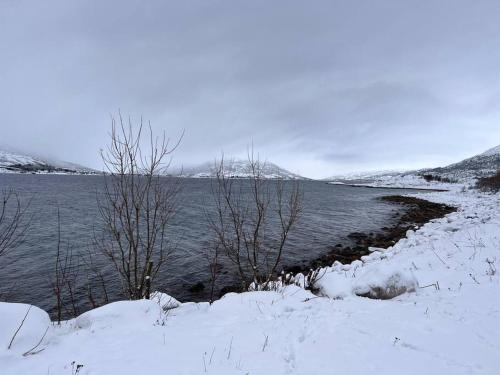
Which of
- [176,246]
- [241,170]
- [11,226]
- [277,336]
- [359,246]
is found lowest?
[359,246]

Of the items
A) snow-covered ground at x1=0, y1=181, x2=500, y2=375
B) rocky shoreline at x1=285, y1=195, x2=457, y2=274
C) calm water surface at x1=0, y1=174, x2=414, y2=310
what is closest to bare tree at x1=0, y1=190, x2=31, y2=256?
calm water surface at x1=0, y1=174, x2=414, y2=310

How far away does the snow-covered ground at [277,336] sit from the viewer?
3.65 metres

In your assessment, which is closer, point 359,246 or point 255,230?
point 255,230

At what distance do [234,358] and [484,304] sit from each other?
511 centimetres

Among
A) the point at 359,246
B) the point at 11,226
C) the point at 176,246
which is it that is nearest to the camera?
the point at 11,226

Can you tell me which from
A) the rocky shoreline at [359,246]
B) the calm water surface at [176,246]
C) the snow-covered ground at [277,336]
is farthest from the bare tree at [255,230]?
the rocky shoreline at [359,246]

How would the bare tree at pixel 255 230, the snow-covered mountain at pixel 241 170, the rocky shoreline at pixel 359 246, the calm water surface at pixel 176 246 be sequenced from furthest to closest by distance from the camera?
the rocky shoreline at pixel 359 246 < the calm water surface at pixel 176 246 < the bare tree at pixel 255 230 < the snow-covered mountain at pixel 241 170

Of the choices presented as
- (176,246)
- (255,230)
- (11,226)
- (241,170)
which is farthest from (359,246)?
(11,226)

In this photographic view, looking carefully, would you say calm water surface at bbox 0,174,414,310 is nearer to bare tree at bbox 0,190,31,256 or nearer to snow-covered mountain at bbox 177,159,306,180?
bare tree at bbox 0,190,31,256

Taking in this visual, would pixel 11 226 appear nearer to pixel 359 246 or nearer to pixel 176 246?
pixel 176 246

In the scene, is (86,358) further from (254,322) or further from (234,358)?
(254,322)

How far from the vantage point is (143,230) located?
22.2 m

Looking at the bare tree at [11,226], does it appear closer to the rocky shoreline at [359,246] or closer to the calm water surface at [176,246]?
the calm water surface at [176,246]

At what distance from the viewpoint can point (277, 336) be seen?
15.1 feet
